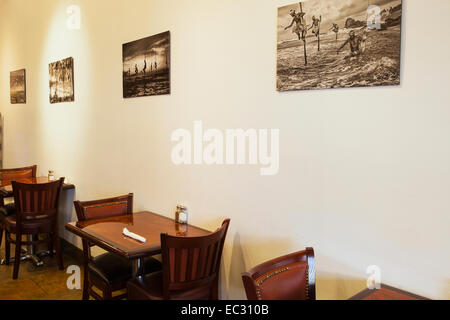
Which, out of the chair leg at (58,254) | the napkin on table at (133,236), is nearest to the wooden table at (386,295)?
the napkin on table at (133,236)

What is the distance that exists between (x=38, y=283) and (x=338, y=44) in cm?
317

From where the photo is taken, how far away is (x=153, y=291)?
6.81 ft

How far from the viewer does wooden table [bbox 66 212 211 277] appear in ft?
6.86

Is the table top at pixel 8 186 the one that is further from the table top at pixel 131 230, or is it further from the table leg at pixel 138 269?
the table leg at pixel 138 269

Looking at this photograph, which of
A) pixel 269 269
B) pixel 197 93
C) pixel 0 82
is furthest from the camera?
pixel 0 82

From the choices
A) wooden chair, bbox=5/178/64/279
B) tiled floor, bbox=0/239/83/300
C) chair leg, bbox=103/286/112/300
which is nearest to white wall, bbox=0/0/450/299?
wooden chair, bbox=5/178/64/279

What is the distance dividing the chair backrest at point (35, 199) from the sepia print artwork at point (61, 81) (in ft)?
3.23

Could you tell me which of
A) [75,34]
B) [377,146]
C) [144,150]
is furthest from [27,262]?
[377,146]

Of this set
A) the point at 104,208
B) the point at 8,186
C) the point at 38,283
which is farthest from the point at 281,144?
the point at 8,186

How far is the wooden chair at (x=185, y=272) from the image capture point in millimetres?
1898

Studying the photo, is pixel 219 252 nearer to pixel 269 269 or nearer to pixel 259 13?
pixel 269 269

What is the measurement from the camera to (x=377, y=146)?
5.44 feet

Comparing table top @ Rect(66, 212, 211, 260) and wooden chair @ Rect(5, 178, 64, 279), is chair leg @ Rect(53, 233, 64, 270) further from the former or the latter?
table top @ Rect(66, 212, 211, 260)

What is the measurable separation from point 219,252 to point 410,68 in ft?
4.27
